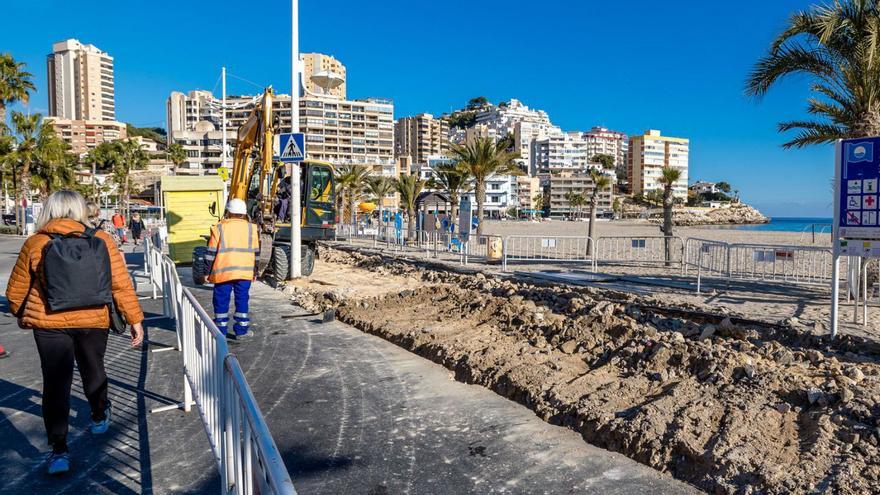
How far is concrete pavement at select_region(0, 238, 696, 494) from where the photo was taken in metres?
4.11

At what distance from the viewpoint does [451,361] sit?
7.01 m

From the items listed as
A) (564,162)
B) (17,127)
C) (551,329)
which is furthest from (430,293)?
(564,162)

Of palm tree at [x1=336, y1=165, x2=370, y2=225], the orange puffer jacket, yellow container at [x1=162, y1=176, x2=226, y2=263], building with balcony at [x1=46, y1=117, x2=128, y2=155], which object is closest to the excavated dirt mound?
the orange puffer jacket

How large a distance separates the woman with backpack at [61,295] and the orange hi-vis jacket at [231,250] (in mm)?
2986

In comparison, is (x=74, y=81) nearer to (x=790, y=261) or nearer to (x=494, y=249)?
(x=494, y=249)

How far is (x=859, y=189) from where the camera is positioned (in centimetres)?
752

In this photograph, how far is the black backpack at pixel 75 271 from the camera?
150 inches

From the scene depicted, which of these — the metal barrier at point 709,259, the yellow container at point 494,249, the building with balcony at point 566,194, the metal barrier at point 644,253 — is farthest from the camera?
the building with balcony at point 566,194

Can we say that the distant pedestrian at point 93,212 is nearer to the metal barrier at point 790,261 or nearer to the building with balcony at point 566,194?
the metal barrier at point 790,261

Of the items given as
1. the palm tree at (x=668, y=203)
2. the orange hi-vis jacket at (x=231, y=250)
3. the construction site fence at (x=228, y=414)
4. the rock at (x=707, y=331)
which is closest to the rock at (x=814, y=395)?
the rock at (x=707, y=331)

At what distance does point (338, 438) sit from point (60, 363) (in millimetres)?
2070

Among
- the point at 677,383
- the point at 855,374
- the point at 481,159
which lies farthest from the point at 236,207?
the point at 481,159

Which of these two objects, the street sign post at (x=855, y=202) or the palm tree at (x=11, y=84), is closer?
the street sign post at (x=855, y=202)

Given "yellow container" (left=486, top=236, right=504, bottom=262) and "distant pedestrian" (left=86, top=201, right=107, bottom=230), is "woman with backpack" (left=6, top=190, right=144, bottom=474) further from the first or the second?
"yellow container" (left=486, top=236, right=504, bottom=262)
